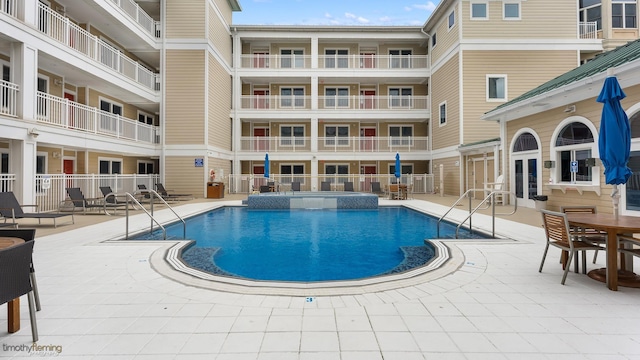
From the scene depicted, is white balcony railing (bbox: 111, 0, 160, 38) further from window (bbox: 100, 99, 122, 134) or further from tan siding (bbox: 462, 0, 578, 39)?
tan siding (bbox: 462, 0, 578, 39)

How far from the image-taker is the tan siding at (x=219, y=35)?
18.5 meters

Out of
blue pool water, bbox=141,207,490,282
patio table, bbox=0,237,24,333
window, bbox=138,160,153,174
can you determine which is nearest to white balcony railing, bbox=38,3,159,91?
window, bbox=138,160,153,174

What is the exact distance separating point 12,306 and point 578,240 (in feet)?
20.5

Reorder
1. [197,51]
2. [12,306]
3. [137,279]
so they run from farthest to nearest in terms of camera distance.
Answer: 1. [197,51]
2. [137,279]
3. [12,306]

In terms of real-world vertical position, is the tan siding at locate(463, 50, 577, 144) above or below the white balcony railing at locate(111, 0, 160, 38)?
below

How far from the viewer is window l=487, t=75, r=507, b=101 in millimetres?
17469

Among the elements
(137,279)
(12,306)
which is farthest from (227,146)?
(12,306)

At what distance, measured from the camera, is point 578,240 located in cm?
428

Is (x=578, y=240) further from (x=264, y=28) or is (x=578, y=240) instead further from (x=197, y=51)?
(x=264, y=28)

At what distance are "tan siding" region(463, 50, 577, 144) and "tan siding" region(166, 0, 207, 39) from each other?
14680mm

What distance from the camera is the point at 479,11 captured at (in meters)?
17.2

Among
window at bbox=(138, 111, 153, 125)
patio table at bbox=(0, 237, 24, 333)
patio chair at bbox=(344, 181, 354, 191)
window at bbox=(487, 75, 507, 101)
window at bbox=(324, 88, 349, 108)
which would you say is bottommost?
patio table at bbox=(0, 237, 24, 333)

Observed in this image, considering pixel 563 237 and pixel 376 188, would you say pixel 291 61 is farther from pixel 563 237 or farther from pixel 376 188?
pixel 563 237

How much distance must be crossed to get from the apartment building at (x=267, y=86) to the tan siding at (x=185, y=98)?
6 centimetres
